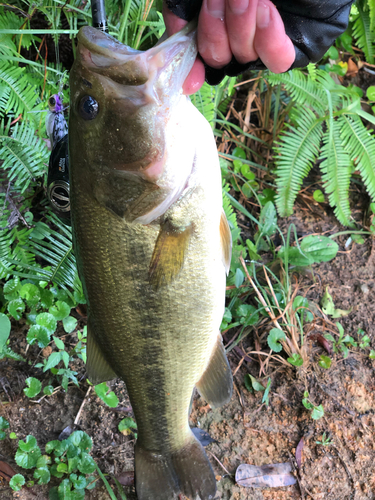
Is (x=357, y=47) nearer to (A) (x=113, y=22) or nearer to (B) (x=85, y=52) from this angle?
(A) (x=113, y=22)

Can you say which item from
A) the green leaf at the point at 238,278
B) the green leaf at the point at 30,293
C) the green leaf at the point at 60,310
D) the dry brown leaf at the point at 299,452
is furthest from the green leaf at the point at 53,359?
the dry brown leaf at the point at 299,452

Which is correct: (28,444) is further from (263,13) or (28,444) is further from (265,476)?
(263,13)

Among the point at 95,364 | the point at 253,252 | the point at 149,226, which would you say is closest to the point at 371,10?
the point at 253,252

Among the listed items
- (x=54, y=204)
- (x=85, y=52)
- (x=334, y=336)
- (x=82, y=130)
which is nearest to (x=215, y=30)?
(x=85, y=52)

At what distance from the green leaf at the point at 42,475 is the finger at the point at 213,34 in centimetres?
225

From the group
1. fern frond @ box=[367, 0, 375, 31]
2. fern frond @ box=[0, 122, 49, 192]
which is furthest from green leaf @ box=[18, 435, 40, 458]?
fern frond @ box=[367, 0, 375, 31]

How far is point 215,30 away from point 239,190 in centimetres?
223

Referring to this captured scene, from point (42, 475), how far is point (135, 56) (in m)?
2.21

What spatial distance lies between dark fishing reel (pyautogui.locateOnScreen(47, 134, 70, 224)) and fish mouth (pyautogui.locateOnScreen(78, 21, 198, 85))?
60cm

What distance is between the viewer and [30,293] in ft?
8.32

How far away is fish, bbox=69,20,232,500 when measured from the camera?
49.3 inches

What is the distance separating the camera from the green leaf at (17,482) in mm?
2150

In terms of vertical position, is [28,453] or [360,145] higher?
[360,145]

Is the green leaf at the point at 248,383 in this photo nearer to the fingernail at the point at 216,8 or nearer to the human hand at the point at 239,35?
the human hand at the point at 239,35
